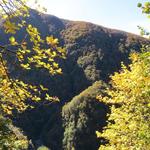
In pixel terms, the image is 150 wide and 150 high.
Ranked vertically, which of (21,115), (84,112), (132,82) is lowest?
(21,115)

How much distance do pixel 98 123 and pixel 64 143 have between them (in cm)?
689

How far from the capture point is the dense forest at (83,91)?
1972 cm

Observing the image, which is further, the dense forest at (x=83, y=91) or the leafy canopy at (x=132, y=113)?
the dense forest at (x=83, y=91)

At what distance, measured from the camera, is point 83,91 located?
284 feet

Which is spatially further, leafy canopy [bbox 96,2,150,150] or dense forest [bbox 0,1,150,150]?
dense forest [bbox 0,1,150,150]

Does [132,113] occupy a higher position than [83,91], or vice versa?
[132,113]

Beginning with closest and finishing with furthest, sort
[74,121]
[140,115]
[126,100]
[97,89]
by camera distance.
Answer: [140,115]
[126,100]
[74,121]
[97,89]

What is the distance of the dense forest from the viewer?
19719 mm

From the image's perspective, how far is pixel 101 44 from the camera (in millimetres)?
124875

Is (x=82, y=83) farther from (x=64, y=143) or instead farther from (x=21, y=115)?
(x=64, y=143)

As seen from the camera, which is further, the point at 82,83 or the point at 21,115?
the point at 82,83

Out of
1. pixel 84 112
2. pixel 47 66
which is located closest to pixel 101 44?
pixel 84 112

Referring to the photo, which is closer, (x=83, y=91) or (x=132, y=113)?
(x=132, y=113)

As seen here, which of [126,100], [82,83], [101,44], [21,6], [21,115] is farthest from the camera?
[101,44]
